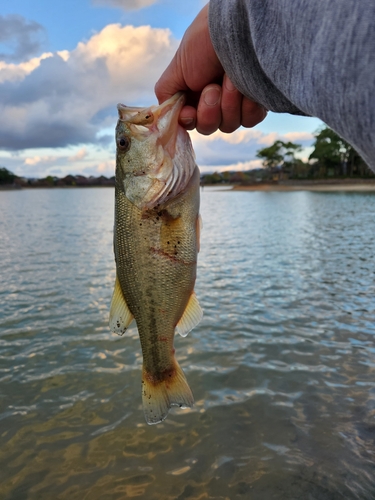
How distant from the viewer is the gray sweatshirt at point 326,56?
1088 mm

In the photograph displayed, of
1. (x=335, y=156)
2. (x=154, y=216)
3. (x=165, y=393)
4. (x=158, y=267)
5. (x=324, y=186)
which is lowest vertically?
(x=165, y=393)

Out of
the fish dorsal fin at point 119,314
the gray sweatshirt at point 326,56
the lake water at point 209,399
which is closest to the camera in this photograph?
the gray sweatshirt at point 326,56

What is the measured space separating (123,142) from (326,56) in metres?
1.79

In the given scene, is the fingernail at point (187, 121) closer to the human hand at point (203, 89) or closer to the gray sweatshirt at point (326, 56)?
the human hand at point (203, 89)

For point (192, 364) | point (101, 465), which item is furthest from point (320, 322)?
point (101, 465)

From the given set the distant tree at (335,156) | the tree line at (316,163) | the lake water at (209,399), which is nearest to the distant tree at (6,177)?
the tree line at (316,163)

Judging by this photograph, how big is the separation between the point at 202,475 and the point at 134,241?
283cm

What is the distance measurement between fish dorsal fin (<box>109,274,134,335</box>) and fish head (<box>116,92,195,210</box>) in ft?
2.32

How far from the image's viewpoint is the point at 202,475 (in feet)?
13.7

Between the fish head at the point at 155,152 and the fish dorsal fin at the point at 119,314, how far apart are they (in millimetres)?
707

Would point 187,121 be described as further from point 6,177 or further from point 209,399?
point 6,177

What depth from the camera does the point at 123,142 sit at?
9.06 feet

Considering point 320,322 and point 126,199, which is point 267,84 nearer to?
point 126,199

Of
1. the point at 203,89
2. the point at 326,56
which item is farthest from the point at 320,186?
the point at 326,56
